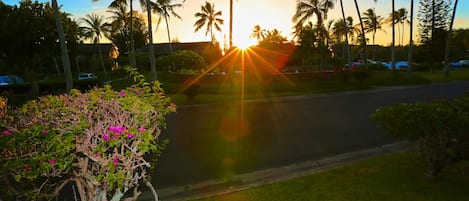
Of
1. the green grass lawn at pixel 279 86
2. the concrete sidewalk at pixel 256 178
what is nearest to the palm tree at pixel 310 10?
the green grass lawn at pixel 279 86

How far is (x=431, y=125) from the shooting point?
4773mm

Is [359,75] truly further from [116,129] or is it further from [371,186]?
[116,129]

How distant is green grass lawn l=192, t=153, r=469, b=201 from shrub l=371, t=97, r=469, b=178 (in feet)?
1.21

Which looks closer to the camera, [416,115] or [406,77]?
[416,115]

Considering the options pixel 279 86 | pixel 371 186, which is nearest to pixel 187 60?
pixel 279 86

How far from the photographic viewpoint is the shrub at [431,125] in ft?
15.5

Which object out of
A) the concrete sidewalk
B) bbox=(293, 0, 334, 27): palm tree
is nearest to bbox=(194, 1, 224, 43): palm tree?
bbox=(293, 0, 334, 27): palm tree

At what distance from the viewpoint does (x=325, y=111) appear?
47.2ft

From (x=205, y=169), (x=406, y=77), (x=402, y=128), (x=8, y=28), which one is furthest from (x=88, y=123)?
(x=406, y=77)

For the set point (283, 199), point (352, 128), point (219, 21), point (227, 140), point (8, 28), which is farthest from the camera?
point (219, 21)

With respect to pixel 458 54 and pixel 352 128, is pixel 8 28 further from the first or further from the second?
pixel 458 54

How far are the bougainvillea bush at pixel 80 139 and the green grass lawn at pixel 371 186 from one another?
6.88 feet

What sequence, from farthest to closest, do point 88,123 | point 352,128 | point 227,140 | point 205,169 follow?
1. point 352,128
2. point 227,140
3. point 205,169
4. point 88,123

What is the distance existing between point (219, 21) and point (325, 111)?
41142mm
